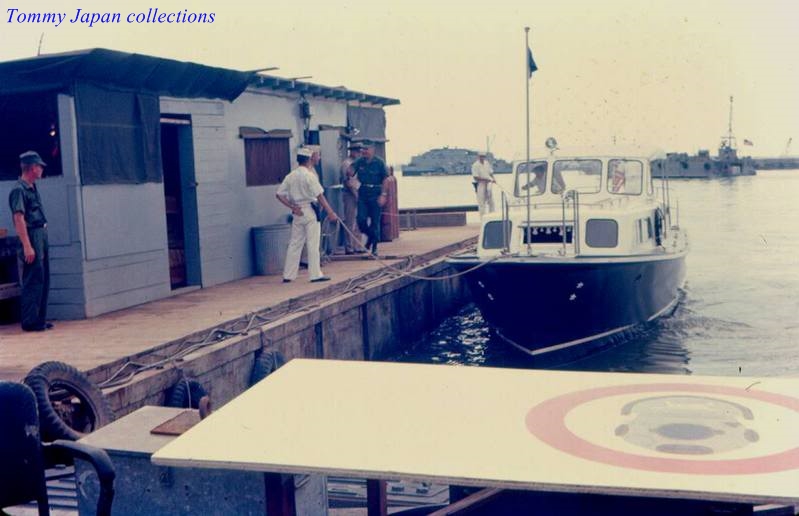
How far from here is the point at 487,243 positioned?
13.4 metres

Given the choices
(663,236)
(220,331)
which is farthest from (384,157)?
(220,331)

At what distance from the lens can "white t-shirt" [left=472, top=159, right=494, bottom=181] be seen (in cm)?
2069

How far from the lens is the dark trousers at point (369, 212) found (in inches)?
607

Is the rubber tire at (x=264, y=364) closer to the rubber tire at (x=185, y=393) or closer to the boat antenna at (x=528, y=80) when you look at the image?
the rubber tire at (x=185, y=393)

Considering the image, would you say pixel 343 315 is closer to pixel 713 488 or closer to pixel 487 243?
pixel 487 243

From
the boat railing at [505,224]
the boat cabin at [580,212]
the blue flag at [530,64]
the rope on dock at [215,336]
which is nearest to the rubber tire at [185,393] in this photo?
the rope on dock at [215,336]

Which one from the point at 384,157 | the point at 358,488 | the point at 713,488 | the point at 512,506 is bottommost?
the point at 358,488

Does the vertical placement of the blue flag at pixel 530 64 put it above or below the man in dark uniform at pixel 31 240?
above

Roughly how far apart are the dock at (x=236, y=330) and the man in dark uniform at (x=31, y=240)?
236mm

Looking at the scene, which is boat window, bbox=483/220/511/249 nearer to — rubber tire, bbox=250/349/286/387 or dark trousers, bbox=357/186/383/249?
dark trousers, bbox=357/186/383/249

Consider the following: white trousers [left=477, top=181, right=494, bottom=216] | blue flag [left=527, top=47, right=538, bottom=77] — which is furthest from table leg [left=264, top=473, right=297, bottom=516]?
white trousers [left=477, top=181, right=494, bottom=216]

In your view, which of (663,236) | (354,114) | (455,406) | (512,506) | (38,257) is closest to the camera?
(455,406)

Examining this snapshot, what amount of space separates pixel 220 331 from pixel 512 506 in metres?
5.65

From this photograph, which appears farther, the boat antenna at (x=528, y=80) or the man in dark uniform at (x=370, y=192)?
the man in dark uniform at (x=370, y=192)
